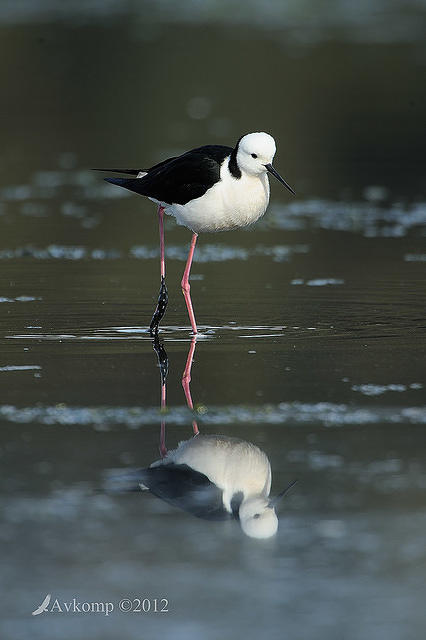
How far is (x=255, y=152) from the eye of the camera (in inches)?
310

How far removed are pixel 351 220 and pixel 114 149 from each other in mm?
4761

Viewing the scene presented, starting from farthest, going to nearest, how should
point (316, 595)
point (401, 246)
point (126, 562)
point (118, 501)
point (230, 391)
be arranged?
point (401, 246), point (230, 391), point (118, 501), point (126, 562), point (316, 595)

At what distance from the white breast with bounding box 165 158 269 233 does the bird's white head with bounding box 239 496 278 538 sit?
328 centimetres

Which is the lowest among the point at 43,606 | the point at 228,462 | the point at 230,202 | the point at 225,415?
the point at 43,606

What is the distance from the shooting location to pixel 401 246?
10.7m

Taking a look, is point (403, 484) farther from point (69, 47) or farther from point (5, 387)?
point (69, 47)

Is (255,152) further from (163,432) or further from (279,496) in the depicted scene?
(279,496)

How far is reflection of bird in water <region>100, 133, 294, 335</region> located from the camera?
26.0 feet

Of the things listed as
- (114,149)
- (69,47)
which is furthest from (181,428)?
(69,47)

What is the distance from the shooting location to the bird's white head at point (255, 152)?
784 centimetres

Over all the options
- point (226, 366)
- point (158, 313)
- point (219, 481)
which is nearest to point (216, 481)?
point (219, 481)

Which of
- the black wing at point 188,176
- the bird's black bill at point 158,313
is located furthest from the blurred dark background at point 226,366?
the black wing at point 188,176

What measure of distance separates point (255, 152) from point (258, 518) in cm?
339

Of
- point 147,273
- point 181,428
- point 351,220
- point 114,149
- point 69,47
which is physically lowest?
point 181,428
